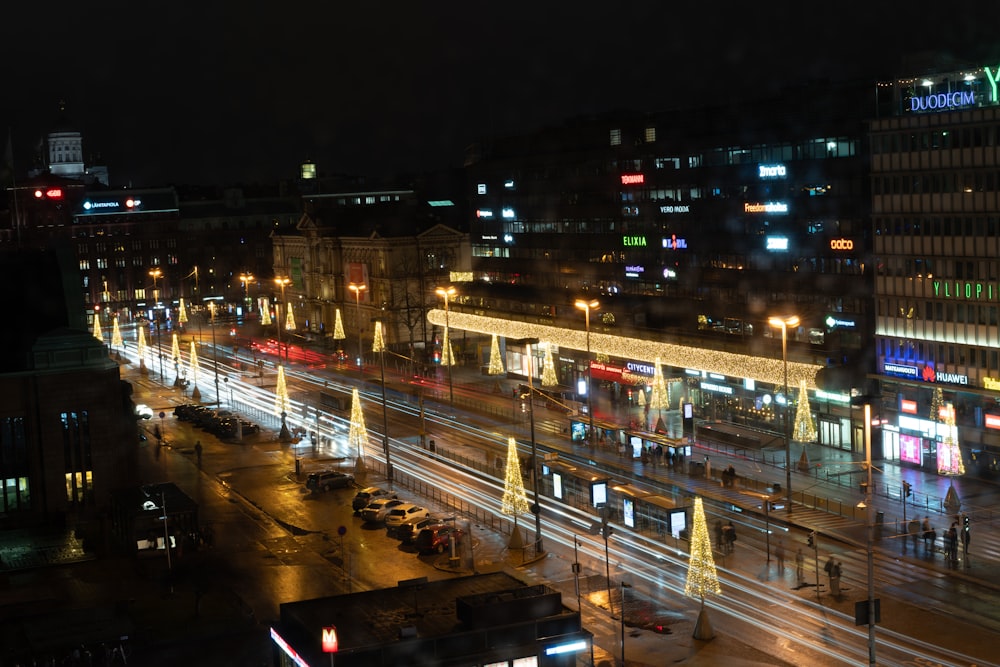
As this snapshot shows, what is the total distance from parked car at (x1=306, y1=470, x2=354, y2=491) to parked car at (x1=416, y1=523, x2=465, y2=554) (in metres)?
15.5

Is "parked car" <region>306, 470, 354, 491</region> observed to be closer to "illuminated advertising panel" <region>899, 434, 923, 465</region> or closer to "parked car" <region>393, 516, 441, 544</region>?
"parked car" <region>393, 516, 441, 544</region>

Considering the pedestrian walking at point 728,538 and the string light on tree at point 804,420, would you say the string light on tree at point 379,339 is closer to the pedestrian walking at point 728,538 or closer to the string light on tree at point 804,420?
the string light on tree at point 804,420

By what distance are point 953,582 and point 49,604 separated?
36.0 m

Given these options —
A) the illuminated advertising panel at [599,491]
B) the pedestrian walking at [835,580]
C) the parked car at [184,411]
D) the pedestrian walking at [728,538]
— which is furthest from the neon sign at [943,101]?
the parked car at [184,411]

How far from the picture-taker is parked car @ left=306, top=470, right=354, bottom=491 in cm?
7056

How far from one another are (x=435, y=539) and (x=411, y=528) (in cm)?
237

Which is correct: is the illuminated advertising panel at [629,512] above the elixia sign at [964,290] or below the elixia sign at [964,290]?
below

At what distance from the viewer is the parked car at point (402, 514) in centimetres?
5969

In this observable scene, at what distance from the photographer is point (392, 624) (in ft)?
108

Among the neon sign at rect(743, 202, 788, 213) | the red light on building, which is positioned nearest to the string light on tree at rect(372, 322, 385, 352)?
the neon sign at rect(743, 202, 788, 213)

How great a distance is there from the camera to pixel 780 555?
172 ft

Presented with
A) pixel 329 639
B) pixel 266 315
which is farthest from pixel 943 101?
pixel 266 315

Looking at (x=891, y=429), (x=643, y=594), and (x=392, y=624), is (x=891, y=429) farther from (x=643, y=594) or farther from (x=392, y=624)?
(x=392, y=624)

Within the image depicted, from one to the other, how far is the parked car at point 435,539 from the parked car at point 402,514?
3.39 metres
